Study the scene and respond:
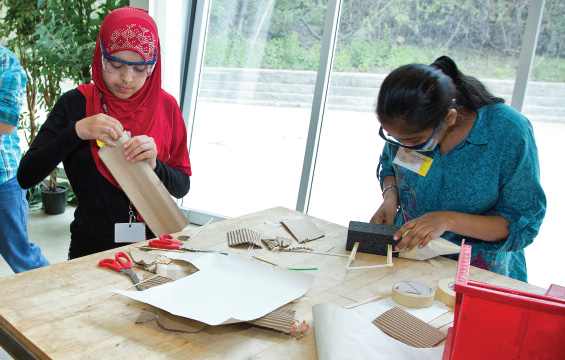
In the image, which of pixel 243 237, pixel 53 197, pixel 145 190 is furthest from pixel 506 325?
pixel 53 197

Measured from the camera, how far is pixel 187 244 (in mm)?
1466

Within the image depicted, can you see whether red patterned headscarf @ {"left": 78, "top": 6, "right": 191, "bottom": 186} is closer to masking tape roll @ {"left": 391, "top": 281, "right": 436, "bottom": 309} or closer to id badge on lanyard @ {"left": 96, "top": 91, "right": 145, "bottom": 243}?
id badge on lanyard @ {"left": 96, "top": 91, "right": 145, "bottom": 243}

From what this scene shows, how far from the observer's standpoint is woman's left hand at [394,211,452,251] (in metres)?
1.45

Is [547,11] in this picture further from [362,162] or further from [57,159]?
[57,159]

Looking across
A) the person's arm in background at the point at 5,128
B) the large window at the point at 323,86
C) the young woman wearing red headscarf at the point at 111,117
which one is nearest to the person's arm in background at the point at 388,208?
the young woman wearing red headscarf at the point at 111,117

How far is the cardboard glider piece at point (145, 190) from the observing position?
1.53 m

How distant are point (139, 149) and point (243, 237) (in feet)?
1.48

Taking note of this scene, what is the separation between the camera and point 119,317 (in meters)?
1.01

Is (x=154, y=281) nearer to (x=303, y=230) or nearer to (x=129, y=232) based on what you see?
(x=129, y=232)

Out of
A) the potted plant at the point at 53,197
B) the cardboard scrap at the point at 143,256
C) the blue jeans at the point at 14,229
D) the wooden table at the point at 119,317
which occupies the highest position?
the cardboard scrap at the point at 143,256

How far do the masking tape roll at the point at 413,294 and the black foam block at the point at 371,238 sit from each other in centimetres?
25

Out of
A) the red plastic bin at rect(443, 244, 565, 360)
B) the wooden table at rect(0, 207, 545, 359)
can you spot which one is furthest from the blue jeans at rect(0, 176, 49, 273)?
the red plastic bin at rect(443, 244, 565, 360)

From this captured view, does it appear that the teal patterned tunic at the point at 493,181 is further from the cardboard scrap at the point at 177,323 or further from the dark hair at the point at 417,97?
the cardboard scrap at the point at 177,323

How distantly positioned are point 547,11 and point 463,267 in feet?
8.00
